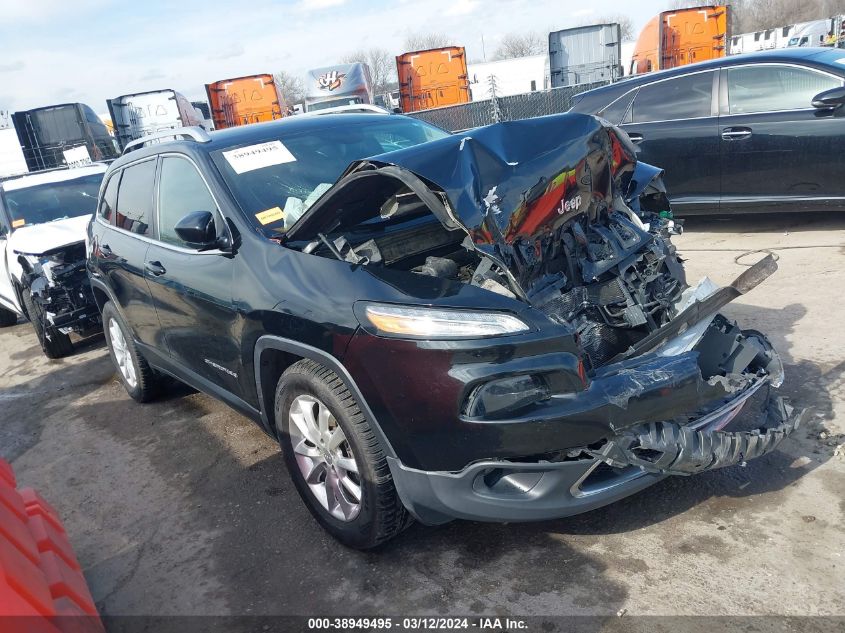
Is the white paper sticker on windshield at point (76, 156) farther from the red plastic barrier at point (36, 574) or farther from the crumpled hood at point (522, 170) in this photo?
the crumpled hood at point (522, 170)

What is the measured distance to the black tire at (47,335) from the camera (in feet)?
21.2

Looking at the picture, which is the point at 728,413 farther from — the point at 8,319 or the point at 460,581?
the point at 8,319

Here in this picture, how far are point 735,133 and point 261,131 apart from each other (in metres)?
4.75

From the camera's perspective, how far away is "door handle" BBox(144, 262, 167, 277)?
3.83 meters

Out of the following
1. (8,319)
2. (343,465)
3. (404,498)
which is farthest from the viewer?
(8,319)

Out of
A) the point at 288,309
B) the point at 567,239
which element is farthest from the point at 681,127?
the point at 288,309

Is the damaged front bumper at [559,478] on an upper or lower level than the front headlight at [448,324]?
lower

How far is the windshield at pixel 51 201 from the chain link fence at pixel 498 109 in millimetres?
7772

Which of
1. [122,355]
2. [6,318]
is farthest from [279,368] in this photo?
[6,318]

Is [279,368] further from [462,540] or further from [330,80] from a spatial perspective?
[330,80]

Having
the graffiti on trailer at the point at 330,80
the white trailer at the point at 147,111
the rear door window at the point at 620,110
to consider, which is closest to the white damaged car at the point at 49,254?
the rear door window at the point at 620,110

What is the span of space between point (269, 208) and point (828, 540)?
9.04 ft

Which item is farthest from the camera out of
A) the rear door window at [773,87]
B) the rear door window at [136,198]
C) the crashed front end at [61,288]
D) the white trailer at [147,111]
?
the white trailer at [147,111]

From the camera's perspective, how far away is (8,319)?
28.2 ft
